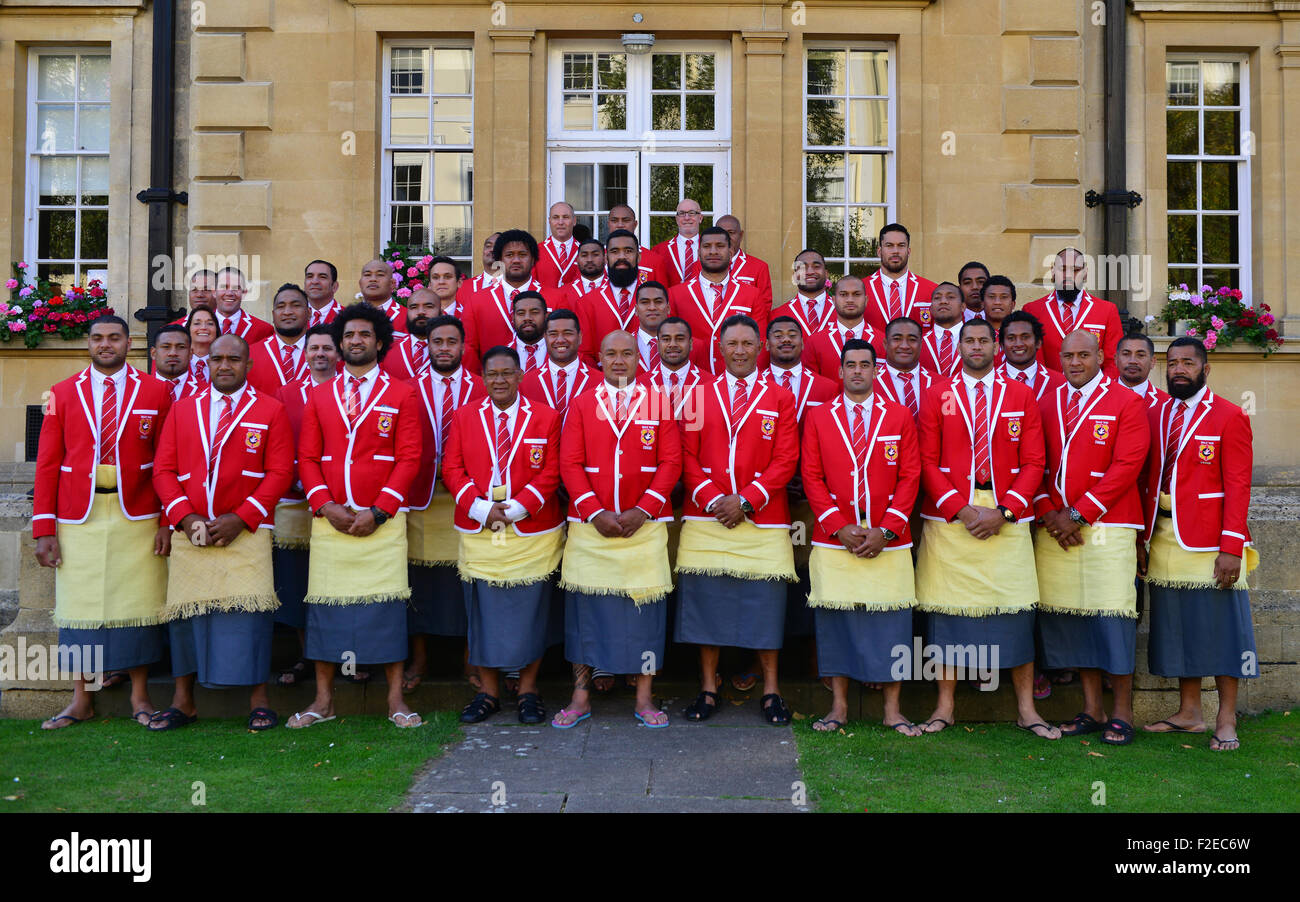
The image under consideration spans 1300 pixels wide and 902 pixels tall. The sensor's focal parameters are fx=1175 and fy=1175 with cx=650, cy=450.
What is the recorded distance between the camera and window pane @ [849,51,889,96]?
11469 millimetres

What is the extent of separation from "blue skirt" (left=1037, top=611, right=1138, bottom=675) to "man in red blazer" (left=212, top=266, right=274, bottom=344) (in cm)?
561

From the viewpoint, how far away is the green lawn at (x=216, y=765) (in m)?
5.54

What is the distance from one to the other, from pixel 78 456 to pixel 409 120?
5.67m

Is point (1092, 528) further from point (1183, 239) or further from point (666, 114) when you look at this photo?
point (666, 114)

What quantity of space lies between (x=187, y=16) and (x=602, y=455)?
7.63m

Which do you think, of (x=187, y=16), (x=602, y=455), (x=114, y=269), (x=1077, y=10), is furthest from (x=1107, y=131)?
(x=114, y=269)

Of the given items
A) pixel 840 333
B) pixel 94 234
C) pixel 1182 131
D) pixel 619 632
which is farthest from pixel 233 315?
pixel 1182 131

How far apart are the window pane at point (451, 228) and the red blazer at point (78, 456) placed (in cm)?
490

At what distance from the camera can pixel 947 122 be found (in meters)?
11.1

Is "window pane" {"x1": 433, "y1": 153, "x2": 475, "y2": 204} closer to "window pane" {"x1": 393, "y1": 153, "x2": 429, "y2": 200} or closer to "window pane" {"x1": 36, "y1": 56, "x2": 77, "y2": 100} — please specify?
"window pane" {"x1": 393, "y1": 153, "x2": 429, "y2": 200}

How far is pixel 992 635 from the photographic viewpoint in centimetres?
677

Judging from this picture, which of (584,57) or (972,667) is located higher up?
(584,57)

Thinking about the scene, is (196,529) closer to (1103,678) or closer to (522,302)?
(522,302)

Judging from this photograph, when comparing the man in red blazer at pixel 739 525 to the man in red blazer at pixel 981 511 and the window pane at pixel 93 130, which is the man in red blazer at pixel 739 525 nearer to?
the man in red blazer at pixel 981 511
